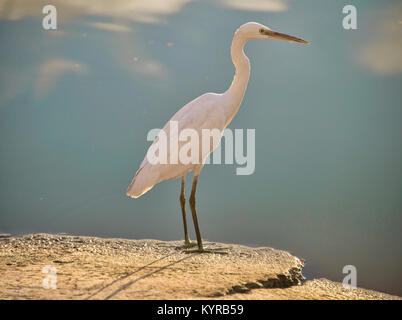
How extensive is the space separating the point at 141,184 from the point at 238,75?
208 centimetres

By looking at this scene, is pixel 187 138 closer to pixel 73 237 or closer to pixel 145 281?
pixel 145 281

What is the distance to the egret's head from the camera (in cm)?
545

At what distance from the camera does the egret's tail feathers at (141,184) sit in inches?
198

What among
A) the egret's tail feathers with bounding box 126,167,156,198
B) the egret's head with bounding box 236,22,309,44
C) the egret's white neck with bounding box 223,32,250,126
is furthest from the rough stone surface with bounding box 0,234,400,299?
the egret's head with bounding box 236,22,309,44

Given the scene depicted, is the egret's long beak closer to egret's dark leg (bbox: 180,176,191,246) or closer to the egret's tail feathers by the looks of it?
egret's dark leg (bbox: 180,176,191,246)

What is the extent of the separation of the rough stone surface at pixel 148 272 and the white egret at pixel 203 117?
66 cm

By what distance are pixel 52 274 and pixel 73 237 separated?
7.22 feet

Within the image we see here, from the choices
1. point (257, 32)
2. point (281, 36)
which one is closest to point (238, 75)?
point (257, 32)

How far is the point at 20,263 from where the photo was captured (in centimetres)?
464

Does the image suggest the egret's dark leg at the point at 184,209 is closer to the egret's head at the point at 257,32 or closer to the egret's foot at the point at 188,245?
the egret's foot at the point at 188,245

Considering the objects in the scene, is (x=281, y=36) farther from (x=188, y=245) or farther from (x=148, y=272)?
(x=148, y=272)

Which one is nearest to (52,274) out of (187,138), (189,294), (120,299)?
(120,299)

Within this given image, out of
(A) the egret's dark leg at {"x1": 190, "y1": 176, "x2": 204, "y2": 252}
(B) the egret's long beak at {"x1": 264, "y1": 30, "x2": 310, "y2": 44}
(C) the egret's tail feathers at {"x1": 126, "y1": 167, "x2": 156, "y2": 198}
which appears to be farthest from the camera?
(B) the egret's long beak at {"x1": 264, "y1": 30, "x2": 310, "y2": 44}

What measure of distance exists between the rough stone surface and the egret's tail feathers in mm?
849
